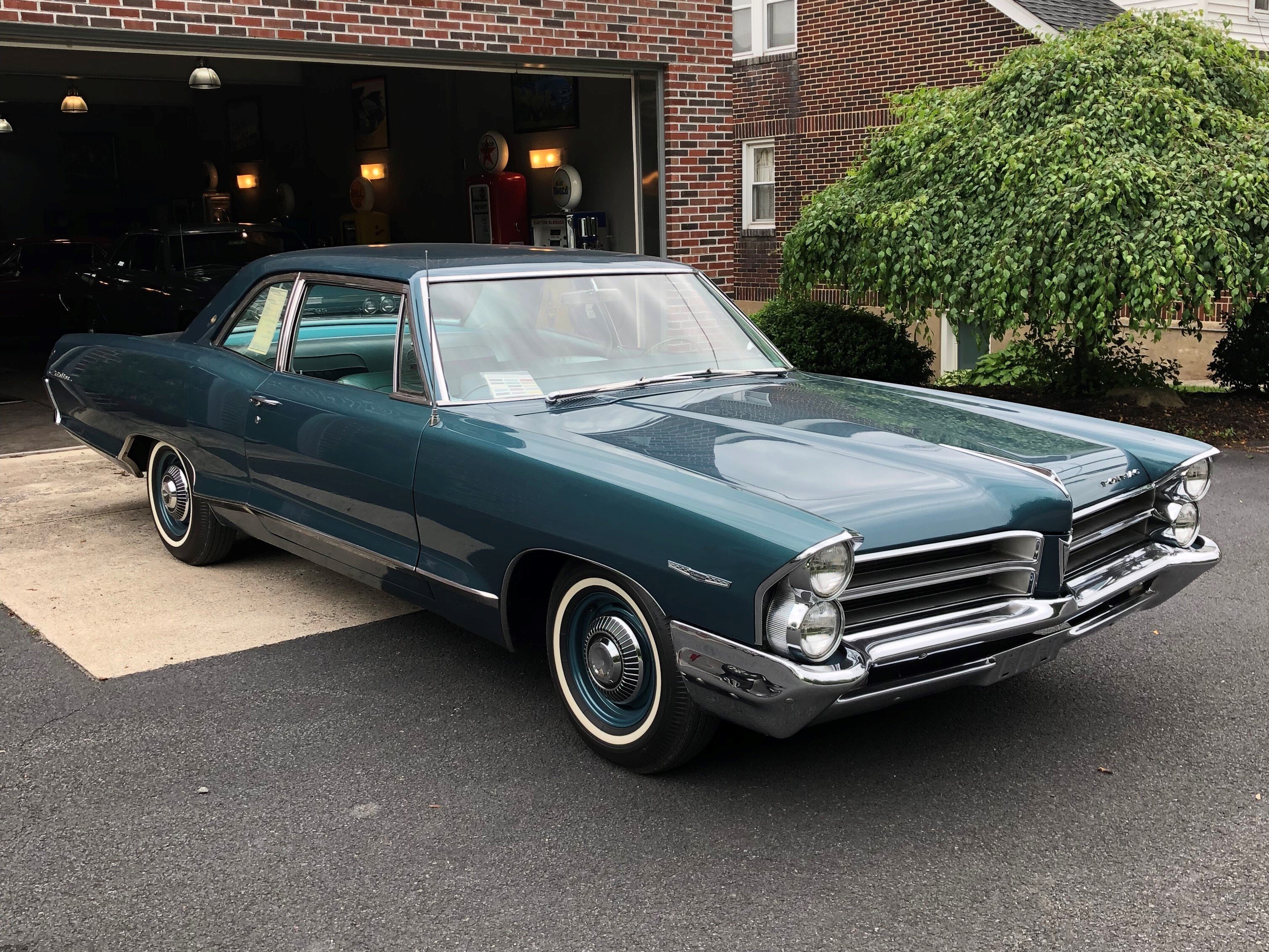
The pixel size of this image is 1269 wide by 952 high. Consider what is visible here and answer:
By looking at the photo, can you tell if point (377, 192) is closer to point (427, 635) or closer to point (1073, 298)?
point (1073, 298)

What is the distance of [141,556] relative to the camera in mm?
6156

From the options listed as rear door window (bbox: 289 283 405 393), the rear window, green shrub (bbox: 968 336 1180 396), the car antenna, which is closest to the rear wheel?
rear door window (bbox: 289 283 405 393)

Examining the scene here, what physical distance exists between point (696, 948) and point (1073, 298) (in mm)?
7097

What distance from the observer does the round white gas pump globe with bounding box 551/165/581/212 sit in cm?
1373

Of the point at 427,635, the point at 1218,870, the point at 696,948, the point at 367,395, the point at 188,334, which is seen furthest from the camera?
the point at 188,334

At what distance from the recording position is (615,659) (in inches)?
143

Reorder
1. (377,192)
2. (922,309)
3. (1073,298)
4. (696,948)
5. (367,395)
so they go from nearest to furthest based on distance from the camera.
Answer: (696,948) → (367,395) → (1073,298) → (922,309) → (377,192)

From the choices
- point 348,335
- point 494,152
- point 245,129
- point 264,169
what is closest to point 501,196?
point 494,152

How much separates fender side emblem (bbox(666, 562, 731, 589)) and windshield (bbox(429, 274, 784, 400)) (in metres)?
1.22

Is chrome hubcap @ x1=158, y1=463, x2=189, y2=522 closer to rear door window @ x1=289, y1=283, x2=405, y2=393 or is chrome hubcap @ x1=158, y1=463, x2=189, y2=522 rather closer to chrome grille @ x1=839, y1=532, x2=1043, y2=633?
rear door window @ x1=289, y1=283, x2=405, y2=393

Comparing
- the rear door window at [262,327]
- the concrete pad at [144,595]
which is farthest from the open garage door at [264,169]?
the rear door window at [262,327]

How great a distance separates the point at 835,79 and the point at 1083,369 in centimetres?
941

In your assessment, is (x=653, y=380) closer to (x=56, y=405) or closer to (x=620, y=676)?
(x=620, y=676)

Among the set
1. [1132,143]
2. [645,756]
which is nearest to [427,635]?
[645,756]
